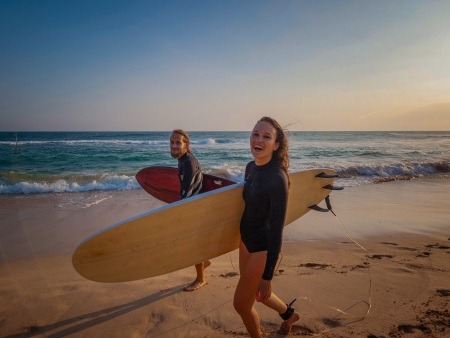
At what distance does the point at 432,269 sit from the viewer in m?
3.19

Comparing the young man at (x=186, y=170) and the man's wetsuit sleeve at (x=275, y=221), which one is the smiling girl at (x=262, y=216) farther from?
the young man at (x=186, y=170)

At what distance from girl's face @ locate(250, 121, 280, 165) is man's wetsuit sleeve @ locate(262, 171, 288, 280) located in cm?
23

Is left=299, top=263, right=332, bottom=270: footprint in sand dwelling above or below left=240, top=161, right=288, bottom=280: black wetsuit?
below

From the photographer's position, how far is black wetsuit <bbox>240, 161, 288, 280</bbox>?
5.15 ft

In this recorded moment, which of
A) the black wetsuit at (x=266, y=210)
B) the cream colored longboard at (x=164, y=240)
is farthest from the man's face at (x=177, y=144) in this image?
the black wetsuit at (x=266, y=210)

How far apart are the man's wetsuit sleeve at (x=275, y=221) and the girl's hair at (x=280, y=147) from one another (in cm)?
22

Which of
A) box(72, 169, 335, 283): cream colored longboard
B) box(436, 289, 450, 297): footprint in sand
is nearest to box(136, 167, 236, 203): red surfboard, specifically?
box(72, 169, 335, 283): cream colored longboard

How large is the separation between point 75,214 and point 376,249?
6.06m

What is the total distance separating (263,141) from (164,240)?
45.5 inches

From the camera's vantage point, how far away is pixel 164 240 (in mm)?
2076

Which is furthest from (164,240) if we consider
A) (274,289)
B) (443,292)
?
(443,292)

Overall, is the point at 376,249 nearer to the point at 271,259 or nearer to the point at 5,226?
the point at 271,259

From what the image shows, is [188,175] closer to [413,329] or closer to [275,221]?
[275,221]

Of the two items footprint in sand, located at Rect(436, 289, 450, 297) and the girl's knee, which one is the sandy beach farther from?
the girl's knee
